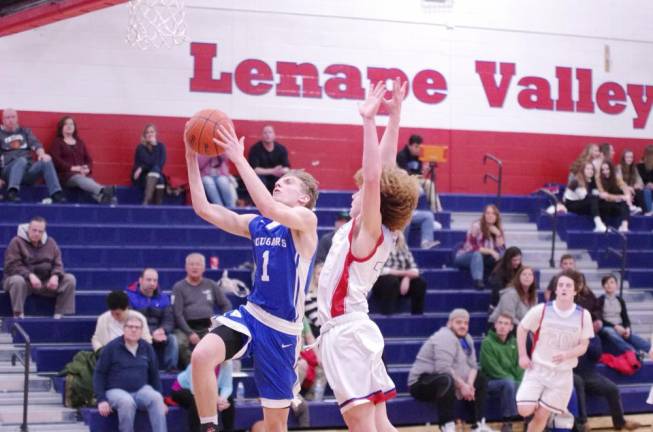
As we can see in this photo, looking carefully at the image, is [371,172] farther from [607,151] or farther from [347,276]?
[607,151]

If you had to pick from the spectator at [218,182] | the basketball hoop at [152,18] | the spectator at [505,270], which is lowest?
the spectator at [505,270]

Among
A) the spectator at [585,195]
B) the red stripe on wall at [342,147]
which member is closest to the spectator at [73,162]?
the red stripe on wall at [342,147]

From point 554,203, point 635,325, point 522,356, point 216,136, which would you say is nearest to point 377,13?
point 554,203

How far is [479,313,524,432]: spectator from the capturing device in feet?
38.7

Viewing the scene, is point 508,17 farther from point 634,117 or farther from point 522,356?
point 522,356

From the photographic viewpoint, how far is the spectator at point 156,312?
36.5 feet

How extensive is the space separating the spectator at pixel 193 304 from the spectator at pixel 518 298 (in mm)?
3189

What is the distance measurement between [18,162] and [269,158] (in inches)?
130

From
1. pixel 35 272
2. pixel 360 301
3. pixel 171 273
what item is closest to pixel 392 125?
pixel 360 301

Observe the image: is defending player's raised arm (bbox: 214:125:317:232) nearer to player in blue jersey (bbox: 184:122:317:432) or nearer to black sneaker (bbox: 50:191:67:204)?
player in blue jersey (bbox: 184:122:317:432)

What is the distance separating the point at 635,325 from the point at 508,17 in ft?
17.4

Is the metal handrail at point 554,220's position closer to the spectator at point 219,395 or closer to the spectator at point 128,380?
the spectator at point 219,395

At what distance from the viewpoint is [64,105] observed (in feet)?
47.7

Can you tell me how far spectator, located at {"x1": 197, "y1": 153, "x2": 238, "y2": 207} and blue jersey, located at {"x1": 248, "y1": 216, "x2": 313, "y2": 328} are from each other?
7.57m
